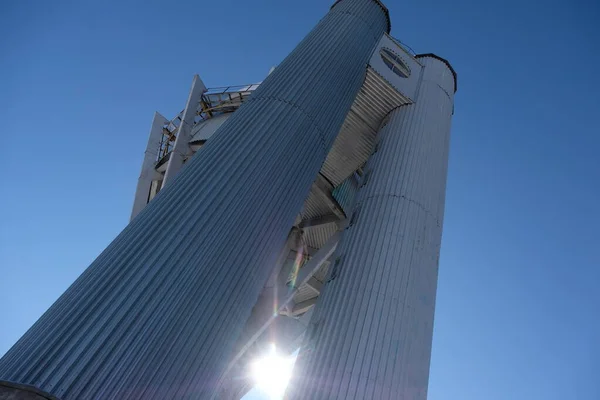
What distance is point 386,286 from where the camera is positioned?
936 cm

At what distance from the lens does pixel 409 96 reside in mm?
14242

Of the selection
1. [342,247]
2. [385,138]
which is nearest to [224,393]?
[342,247]

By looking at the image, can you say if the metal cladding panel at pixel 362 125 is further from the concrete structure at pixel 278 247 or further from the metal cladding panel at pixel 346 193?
the metal cladding panel at pixel 346 193

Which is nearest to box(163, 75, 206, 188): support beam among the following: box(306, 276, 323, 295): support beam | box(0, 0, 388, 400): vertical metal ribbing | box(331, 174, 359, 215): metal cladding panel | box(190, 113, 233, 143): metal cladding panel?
box(190, 113, 233, 143): metal cladding panel

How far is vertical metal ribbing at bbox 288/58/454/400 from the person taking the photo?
26.9 ft

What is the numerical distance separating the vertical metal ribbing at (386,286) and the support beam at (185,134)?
18.9 feet

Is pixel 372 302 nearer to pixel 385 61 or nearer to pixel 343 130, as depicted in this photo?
pixel 343 130

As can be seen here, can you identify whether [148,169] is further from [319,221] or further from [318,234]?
[318,234]

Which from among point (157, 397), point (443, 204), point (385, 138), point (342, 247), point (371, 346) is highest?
point (385, 138)

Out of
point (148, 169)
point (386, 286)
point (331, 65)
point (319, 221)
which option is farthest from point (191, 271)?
point (319, 221)

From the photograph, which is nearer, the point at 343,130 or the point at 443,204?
the point at 443,204

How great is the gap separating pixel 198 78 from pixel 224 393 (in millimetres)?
11106

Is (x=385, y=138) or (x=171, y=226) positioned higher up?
(x=385, y=138)

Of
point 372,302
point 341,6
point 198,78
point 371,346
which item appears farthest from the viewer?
point 198,78
